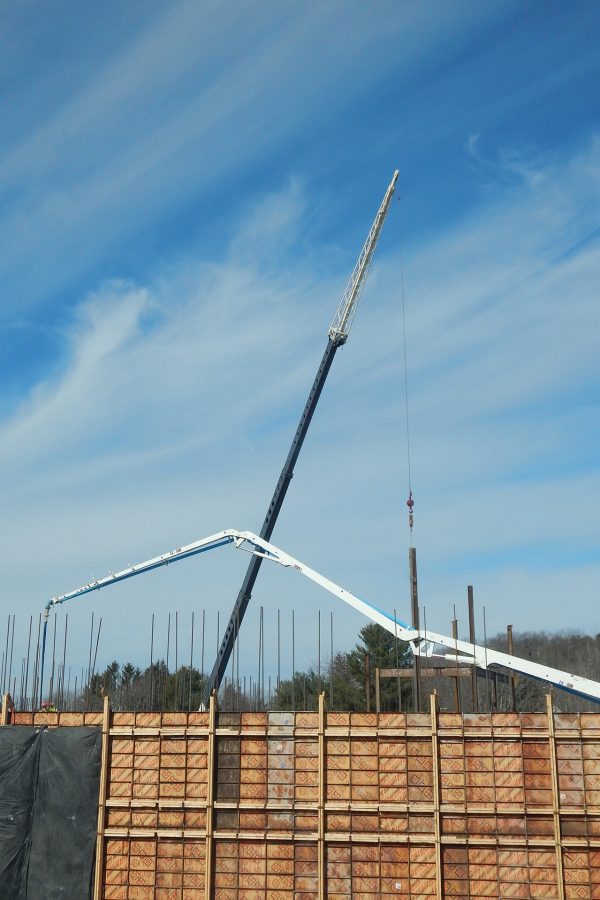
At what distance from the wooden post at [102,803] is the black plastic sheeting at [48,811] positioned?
0.35 feet

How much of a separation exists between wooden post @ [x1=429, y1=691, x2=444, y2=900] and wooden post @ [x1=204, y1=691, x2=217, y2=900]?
3.94 m

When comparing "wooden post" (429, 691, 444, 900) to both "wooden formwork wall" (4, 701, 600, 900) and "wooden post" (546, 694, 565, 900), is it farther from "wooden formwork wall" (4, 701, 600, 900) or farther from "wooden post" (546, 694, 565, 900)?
"wooden post" (546, 694, 565, 900)

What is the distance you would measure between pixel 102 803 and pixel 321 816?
4.09 meters

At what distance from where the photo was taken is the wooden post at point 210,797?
1470 cm

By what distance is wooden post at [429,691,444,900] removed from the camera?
14055mm

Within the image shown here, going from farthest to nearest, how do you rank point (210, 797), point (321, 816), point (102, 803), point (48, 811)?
point (48, 811) < point (102, 803) < point (210, 797) < point (321, 816)

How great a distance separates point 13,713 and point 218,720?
432 centimetres

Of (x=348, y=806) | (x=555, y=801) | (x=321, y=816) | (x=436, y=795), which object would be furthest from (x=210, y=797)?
(x=555, y=801)

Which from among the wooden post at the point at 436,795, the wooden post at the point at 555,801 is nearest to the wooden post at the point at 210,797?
the wooden post at the point at 436,795

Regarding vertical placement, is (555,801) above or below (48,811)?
above

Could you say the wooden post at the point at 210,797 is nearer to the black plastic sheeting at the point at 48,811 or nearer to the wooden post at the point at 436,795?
the black plastic sheeting at the point at 48,811

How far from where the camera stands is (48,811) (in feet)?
50.9

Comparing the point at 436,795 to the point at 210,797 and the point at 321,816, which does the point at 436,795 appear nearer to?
the point at 321,816

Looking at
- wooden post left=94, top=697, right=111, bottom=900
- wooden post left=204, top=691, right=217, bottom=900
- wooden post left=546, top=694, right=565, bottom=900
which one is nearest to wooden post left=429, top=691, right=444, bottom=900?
wooden post left=546, top=694, right=565, bottom=900
